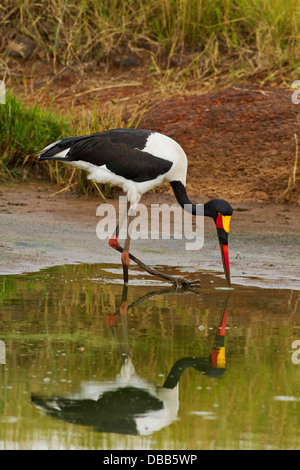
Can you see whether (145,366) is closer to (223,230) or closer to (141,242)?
(223,230)

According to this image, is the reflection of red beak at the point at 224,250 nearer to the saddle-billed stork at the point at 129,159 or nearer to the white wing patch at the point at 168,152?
the saddle-billed stork at the point at 129,159

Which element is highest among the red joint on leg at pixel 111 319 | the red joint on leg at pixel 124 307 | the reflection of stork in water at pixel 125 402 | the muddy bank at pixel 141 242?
the reflection of stork in water at pixel 125 402

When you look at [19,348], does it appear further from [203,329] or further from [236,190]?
[236,190]

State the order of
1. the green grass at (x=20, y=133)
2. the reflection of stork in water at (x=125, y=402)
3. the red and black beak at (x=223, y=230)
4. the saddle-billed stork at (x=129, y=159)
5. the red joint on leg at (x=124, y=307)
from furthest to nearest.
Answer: the green grass at (x=20, y=133), the saddle-billed stork at (x=129, y=159), the red and black beak at (x=223, y=230), the red joint on leg at (x=124, y=307), the reflection of stork in water at (x=125, y=402)

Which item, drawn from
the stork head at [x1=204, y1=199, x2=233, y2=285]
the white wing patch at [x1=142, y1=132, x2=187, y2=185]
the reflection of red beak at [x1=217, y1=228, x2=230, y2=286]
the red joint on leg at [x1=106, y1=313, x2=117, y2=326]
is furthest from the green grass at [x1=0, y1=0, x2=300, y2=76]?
the red joint on leg at [x1=106, y1=313, x2=117, y2=326]

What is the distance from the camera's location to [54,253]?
6.37 m

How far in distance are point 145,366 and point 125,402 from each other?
0.41 m

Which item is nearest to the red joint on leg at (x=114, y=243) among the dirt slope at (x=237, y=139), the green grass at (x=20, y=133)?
the dirt slope at (x=237, y=139)

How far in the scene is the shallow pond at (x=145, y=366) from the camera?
315 cm

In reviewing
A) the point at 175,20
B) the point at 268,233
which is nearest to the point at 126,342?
the point at 268,233

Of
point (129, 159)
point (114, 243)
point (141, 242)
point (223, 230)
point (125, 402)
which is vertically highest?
point (129, 159)

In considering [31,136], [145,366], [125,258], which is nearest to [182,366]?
[145,366]

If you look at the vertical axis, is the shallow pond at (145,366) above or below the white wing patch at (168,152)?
below

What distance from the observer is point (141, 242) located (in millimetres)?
6930
